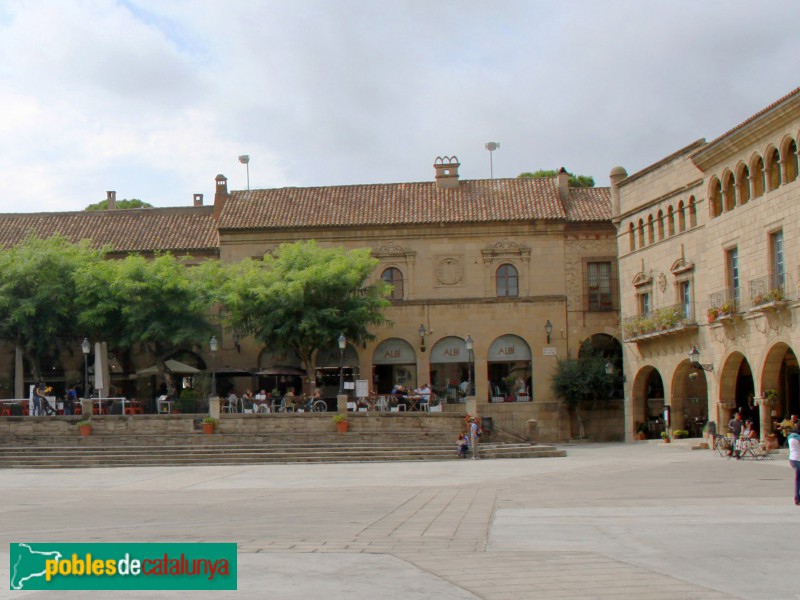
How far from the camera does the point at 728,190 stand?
37.5 metres

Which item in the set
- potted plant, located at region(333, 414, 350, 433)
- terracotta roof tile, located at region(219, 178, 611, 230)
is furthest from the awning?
potted plant, located at region(333, 414, 350, 433)

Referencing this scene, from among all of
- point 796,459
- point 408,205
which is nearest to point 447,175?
point 408,205

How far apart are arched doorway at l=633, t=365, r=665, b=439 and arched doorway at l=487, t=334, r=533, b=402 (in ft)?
18.1

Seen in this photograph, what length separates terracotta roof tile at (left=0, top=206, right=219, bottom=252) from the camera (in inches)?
2082

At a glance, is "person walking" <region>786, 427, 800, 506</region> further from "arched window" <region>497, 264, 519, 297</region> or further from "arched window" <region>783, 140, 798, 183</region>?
"arched window" <region>497, 264, 519, 297</region>

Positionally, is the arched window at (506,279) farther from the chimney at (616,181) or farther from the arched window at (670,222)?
the arched window at (670,222)

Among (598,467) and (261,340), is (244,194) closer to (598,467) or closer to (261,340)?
(261,340)

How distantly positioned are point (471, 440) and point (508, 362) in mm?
13894

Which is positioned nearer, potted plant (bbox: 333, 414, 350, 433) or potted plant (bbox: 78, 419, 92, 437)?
potted plant (bbox: 333, 414, 350, 433)

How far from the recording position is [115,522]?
17.4 m

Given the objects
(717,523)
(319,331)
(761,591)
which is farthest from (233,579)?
(319,331)

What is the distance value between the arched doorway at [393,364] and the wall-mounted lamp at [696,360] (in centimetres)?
1512

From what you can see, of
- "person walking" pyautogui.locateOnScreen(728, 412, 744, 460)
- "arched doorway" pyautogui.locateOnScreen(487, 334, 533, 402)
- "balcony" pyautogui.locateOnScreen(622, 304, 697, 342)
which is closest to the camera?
"person walking" pyautogui.locateOnScreen(728, 412, 744, 460)

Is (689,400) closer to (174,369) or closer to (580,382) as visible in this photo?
(580,382)
